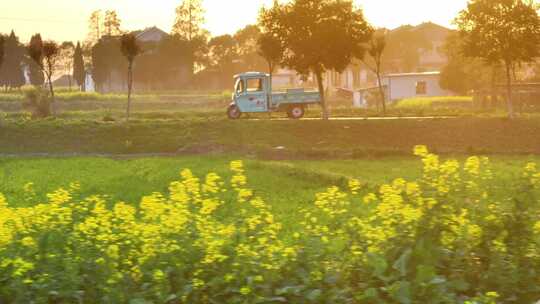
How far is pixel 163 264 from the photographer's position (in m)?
5.91

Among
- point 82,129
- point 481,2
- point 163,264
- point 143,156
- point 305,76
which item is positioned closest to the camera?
point 163,264

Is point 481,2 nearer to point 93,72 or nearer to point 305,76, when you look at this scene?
point 305,76

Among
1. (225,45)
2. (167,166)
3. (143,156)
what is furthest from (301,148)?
(225,45)

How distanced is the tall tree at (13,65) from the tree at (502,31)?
151 feet

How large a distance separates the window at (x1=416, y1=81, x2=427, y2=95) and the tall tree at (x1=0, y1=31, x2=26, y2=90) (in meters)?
32.3

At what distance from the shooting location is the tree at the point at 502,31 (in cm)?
3253

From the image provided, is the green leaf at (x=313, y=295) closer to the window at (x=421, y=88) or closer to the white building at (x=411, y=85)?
the white building at (x=411, y=85)

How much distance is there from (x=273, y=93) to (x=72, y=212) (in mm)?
31796

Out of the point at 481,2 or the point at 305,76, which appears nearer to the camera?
the point at 481,2

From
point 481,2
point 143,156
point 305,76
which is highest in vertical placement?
point 481,2

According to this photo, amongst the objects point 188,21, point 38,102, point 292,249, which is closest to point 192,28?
point 188,21

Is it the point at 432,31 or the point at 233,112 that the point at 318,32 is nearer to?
the point at 233,112

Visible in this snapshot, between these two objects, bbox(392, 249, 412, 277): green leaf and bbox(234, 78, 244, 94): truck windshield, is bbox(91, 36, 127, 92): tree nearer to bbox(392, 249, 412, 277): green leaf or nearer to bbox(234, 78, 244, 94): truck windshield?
bbox(234, 78, 244, 94): truck windshield

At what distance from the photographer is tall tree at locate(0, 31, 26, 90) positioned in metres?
70.4
